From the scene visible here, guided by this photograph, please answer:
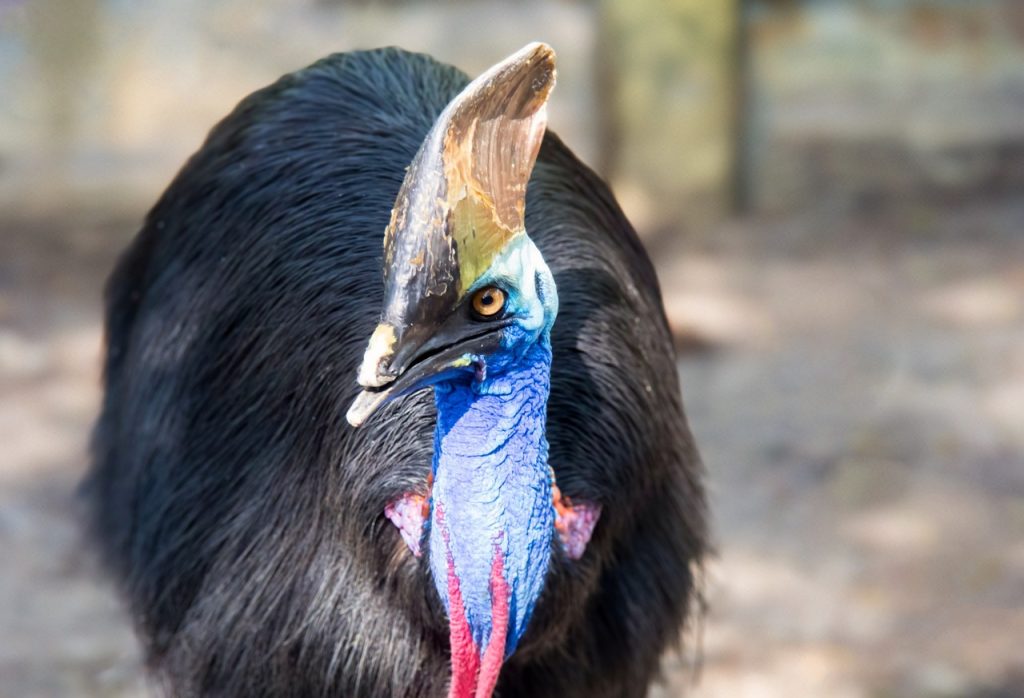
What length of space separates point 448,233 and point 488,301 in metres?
0.11

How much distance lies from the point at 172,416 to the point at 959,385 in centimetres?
245

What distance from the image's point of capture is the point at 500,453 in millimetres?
1688

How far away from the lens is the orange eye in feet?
5.31

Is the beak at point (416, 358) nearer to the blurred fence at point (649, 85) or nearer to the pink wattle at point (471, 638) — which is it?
the pink wattle at point (471, 638)

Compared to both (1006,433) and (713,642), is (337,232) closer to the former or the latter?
(713,642)

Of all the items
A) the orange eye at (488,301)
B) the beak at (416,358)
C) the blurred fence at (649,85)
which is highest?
the orange eye at (488,301)

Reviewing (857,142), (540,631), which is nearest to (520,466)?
(540,631)

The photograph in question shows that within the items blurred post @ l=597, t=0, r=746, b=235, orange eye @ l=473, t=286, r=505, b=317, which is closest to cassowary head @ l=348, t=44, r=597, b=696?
orange eye @ l=473, t=286, r=505, b=317

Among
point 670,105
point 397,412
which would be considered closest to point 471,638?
point 397,412

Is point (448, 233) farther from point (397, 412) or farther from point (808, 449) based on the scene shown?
point (808, 449)

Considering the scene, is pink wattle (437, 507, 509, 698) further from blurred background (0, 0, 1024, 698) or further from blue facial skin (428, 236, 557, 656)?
blurred background (0, 0, 1024, 698)

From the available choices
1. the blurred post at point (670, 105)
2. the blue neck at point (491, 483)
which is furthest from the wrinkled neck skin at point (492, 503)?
the blurred post at point (670, 105)

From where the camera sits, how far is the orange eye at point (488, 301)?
63.7 inches

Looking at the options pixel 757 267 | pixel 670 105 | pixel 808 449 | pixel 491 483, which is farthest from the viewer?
pixel 670 105
